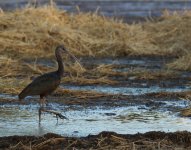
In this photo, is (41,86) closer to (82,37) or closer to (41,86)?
(41,86)

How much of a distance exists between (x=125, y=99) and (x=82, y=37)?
263 inches

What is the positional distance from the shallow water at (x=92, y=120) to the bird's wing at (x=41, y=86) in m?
0.37

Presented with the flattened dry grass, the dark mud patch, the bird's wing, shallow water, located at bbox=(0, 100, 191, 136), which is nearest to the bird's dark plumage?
the bird's wing

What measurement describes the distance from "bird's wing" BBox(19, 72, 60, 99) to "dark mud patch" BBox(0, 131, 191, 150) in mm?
2170

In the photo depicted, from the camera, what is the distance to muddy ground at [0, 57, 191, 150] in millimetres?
8789

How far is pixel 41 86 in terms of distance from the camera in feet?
37.1

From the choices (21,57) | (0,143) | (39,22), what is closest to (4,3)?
(39,22)

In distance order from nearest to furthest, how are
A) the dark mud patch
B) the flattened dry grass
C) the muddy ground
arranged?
the dark mud patch, the muddy ground, the flattened dry grass

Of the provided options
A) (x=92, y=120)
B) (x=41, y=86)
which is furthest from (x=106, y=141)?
(x=41, y=86)

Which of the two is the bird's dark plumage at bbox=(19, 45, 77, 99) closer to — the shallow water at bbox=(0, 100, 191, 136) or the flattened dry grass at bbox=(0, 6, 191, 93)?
the shallow water at bbox=(0, 100, 191, 136)

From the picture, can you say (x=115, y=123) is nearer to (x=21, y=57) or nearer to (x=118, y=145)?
(x=118, y=145)

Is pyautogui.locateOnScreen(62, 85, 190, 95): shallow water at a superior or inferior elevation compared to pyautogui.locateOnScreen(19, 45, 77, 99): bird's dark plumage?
superior

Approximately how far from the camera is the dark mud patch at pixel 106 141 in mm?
8656

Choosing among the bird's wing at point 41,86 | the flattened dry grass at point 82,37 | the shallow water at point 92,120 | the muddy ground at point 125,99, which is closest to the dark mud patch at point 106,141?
the muddy ground at point 125,99
